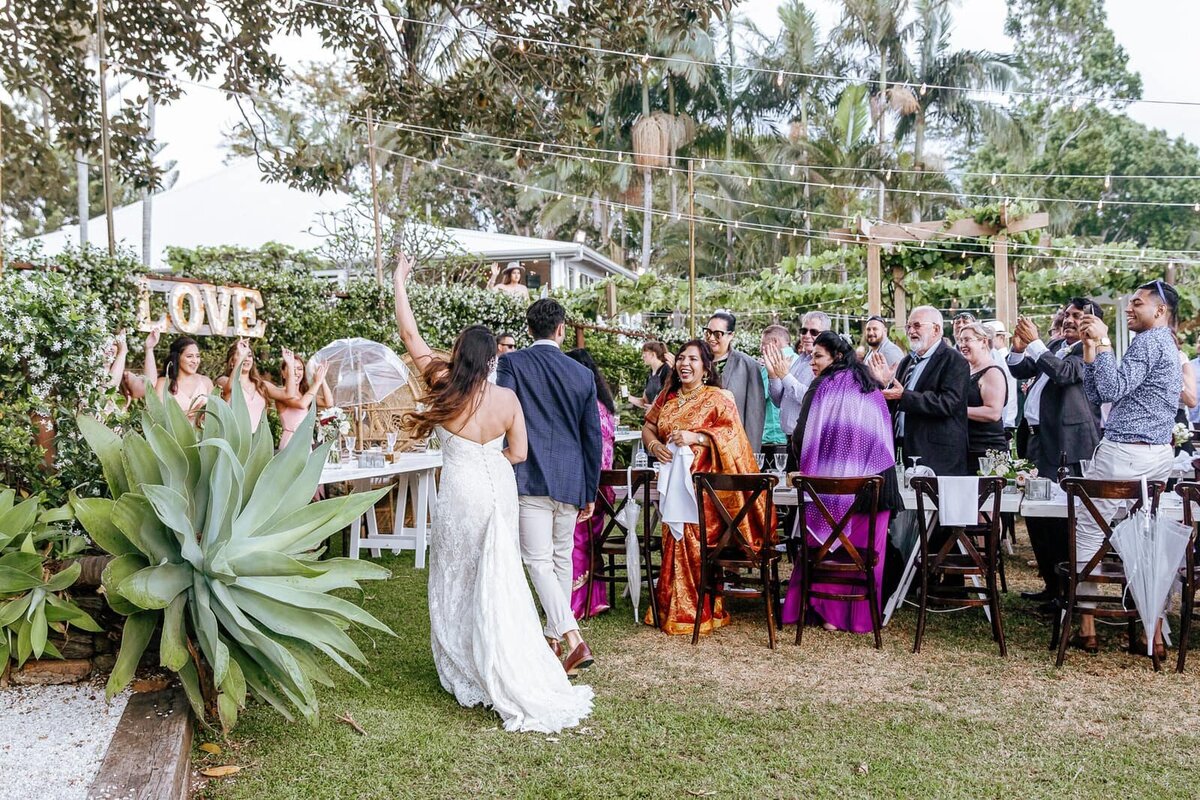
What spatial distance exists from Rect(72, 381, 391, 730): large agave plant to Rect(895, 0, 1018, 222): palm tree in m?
33.1

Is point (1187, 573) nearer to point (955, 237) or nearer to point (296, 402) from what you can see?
point (296, 402)

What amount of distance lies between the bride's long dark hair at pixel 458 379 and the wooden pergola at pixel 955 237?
30.8 ft

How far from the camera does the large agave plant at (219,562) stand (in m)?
3.57

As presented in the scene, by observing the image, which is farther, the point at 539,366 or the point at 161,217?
the point at 161,217

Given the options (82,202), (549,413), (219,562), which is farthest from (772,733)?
(82,202)

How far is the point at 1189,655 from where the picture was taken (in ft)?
16.7

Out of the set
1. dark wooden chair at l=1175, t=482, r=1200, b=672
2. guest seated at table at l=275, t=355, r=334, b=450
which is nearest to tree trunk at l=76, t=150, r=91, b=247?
guest seated at table at l=275, t=355, r=334, b=450

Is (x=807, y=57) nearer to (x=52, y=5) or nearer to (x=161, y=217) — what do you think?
(x=161, y=217)

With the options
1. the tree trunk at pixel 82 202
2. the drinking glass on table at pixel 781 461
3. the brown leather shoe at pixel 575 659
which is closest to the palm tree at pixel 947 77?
the tree trunk at pixel 82 202

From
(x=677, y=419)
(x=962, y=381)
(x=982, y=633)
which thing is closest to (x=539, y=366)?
(x=677, y=419)

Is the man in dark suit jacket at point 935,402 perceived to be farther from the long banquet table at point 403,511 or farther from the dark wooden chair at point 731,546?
the long banquet table at point 403,511

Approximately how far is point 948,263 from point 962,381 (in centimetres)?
873

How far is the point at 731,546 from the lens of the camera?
5.71 m

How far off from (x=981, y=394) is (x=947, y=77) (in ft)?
106
